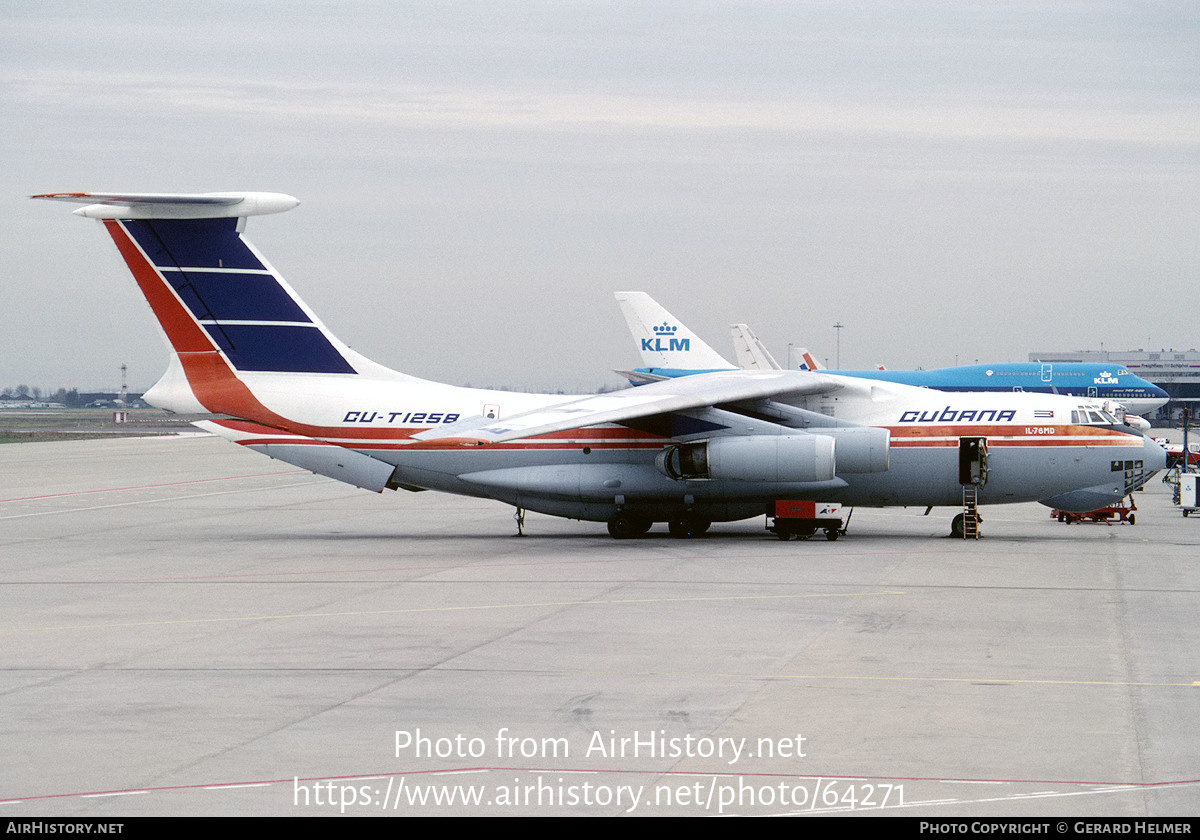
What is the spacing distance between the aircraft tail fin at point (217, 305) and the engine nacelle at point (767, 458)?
7.81 meters

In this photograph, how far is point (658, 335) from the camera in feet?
201

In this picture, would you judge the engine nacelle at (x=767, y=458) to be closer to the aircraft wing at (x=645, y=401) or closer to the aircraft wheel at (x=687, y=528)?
the aircraft wing at (x=645, y=401)

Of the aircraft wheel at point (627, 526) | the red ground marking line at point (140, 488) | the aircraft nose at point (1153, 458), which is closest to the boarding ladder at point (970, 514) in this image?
the aircraft nose at point (1153, 458)

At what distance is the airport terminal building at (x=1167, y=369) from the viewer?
128m

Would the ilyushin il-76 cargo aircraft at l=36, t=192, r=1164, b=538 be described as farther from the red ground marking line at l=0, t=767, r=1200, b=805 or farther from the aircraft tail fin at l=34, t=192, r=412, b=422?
the red ground marking line at l=0, t=767, r=1200, b=805

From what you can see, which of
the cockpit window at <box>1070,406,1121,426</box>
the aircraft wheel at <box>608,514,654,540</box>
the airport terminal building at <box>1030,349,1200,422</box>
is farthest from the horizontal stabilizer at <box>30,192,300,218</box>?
the airport terminal building at <box>1030,349,1200,422</box>

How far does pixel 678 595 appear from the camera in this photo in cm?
1794

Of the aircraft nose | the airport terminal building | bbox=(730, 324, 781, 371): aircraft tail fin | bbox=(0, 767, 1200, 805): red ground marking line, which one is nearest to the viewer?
bbox=(0, 767, 1200, 805): red ground marking line

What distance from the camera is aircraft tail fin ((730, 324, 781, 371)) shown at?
7525 cm

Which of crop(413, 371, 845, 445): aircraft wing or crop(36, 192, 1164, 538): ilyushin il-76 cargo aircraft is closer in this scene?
crop(413, 371, 845, 445): aircraft wing

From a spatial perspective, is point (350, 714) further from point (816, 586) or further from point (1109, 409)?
point (1109, 409)

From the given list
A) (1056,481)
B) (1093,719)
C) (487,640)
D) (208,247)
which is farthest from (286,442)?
(1093,719)

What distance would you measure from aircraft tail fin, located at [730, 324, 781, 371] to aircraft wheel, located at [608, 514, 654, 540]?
49.8m
